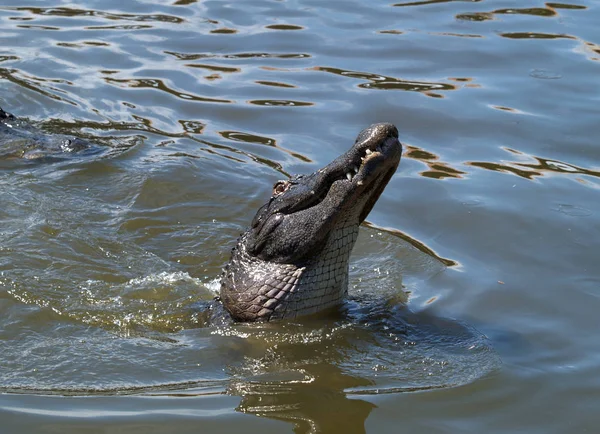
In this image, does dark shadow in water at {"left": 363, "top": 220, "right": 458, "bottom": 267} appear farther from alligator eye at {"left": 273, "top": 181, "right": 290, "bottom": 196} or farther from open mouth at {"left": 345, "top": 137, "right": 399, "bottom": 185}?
open mouth at {"left": 345, "top": 137, "right": 399, "bottom": 185}

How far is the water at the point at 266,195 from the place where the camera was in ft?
15.3

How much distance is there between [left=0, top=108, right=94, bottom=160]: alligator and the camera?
8779mm

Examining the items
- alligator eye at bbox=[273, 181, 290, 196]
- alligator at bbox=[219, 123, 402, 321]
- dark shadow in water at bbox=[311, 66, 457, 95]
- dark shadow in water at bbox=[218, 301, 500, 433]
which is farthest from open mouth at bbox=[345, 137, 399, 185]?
dark shadow in water at bbox=[311, 66, 457, 95]

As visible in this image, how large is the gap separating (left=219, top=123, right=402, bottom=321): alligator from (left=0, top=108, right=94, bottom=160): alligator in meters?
3.61

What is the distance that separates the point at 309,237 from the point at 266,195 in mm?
2681

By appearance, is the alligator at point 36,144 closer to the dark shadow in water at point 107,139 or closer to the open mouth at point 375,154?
the dark shadow in water at point 107,139

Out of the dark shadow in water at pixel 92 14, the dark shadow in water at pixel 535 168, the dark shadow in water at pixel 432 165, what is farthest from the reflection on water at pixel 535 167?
the dark shadow in water at pixel 92 14

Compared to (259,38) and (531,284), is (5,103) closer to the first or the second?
(259,38)

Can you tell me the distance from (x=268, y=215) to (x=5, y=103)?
595 cm

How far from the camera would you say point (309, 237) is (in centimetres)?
530

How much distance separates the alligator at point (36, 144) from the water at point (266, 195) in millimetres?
71

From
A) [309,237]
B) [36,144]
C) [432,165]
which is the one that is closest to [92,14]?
[36,144]

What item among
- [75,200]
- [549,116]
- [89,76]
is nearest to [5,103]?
[89,76]

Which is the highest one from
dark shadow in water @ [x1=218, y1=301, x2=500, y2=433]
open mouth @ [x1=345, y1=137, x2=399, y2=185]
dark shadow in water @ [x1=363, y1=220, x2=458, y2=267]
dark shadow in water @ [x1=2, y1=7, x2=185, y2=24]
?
open mouth @ [x1=345, y1=137, x2=399, y2=185]
